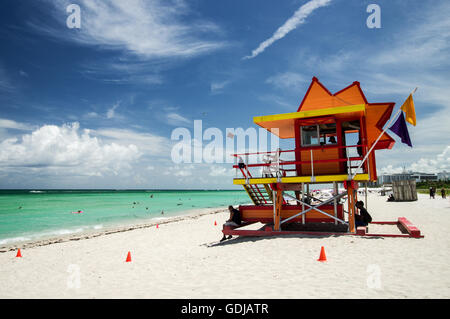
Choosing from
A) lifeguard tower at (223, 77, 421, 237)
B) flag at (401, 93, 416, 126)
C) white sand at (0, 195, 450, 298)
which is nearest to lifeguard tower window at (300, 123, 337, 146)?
lifeguard tower at (223, 77, 421, 237)

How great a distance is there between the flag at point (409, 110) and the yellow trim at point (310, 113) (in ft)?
5.67

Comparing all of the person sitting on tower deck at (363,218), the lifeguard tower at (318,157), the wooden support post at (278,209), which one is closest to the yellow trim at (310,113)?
the lifeguard tower at (318,157)

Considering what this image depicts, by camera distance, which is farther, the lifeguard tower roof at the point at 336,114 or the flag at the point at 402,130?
the lifeguard tower roof at the point at 336,114

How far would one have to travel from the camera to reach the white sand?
6.50 m

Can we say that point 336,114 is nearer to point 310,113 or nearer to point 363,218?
point 310,113

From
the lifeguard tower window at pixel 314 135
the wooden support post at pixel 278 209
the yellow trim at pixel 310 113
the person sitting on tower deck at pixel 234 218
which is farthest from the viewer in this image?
the person sitting on tower deck at pixel 234 218

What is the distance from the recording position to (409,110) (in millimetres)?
11375

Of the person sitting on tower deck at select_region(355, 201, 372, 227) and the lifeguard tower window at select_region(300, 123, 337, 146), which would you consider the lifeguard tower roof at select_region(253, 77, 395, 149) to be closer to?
the lifeguard tower window at select_region(300, 123, 337, 146)

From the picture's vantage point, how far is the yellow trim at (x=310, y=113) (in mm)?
11437

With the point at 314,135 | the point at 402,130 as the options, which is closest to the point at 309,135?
the point at 314,135

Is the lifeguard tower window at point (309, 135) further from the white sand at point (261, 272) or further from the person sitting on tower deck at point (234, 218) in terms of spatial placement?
the person sitting on tower deck at point (234, 218)
